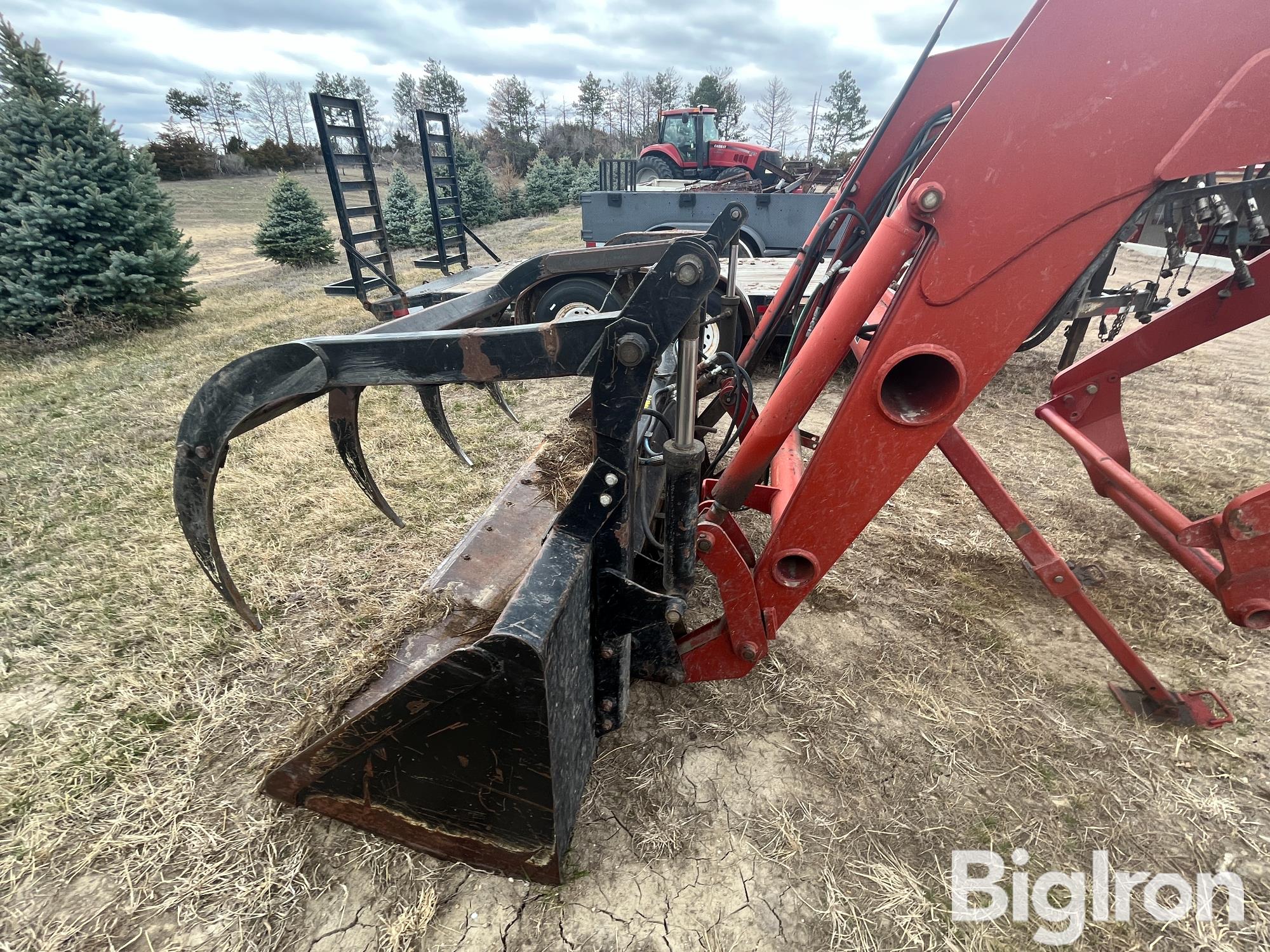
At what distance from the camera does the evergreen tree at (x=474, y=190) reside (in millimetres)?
20266

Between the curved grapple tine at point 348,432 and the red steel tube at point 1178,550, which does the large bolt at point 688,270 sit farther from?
the red steel tube at point 1178,550

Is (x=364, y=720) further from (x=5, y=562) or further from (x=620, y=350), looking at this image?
(x=5, y=562)

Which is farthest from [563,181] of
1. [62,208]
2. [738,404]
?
[738,404]

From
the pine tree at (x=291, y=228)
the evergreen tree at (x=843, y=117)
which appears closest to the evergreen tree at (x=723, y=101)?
the evergreen tree at (x=843, y=117)

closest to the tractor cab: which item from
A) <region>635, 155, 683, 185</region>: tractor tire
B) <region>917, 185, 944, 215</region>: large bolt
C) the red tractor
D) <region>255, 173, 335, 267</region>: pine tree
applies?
the red tractor

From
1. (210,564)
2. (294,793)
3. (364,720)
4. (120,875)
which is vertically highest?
(210,564)

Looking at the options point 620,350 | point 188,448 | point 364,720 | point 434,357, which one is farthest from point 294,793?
point 620,350

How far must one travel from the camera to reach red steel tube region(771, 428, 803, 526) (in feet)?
8.95

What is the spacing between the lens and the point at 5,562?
3.32 metres

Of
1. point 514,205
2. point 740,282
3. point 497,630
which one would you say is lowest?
point 514,205

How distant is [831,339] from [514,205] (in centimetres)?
2545

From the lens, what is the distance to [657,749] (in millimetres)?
2268

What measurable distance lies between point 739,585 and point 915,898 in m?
1.05

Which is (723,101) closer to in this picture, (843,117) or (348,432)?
(843,117)
